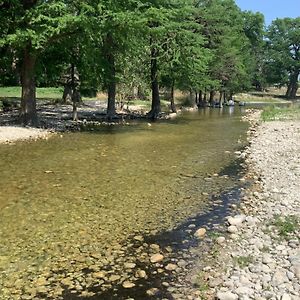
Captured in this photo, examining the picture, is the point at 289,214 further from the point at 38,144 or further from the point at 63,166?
the point at 38,144

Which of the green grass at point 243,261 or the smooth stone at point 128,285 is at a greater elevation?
the green grass at point 243,261

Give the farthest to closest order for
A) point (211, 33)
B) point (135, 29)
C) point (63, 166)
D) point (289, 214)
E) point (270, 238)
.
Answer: point (211, 33) → point (135, 29) → point (63, 166) → point (289, 214) → point (270, 238)

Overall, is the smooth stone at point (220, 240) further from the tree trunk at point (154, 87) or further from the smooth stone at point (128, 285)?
the tree trunk at point (154, 87)

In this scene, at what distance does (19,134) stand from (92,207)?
1265 cm

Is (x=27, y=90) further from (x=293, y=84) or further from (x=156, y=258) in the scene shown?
(x=293, y=84)

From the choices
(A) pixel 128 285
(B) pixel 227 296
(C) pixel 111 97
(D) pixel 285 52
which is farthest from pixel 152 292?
(D) pixel 285 52

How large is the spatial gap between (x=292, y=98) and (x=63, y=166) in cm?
9727

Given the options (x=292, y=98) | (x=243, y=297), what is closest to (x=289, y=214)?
(x=243, y=297)

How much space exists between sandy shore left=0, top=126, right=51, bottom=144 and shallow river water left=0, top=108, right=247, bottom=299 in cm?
133

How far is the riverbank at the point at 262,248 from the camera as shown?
5.64 m

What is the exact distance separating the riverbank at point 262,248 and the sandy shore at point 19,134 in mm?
11900

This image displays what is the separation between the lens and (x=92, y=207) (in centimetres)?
963

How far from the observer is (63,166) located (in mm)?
14234

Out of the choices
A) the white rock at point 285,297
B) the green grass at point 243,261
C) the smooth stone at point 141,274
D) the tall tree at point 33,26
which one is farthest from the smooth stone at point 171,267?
the tall tree at point 33,26
